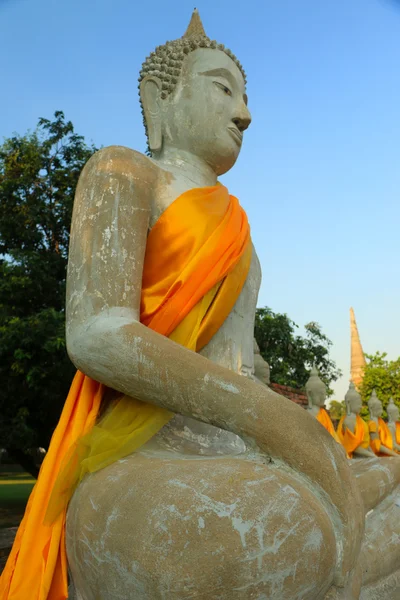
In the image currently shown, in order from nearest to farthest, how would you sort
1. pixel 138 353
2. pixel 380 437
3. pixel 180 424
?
pixel 138 353 < pixel 180 424 < pixel 380 437

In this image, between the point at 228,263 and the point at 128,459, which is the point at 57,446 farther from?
the point at 228,263

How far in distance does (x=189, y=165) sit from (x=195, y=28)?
728 mm

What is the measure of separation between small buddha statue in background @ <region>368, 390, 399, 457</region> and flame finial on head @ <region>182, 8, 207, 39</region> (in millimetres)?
12292

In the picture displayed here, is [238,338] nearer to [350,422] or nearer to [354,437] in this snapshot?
[354,437]

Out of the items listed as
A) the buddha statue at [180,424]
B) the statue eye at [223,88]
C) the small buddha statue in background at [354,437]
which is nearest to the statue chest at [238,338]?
the buddha statue at [180,424]

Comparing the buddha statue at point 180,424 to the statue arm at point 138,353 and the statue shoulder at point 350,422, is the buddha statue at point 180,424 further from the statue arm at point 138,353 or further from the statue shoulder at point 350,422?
the statue shoulder at point 350,422

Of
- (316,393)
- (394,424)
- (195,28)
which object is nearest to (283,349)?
(394,424)

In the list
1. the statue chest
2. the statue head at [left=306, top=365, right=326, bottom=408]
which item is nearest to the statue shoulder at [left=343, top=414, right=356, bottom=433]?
the statue head at [left=306, top=365, right=326, bottom=408]

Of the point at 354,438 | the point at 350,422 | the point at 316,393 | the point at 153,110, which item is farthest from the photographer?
the point at 350,422

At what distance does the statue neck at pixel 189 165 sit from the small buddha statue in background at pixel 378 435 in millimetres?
12191

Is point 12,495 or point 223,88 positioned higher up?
point 223,88

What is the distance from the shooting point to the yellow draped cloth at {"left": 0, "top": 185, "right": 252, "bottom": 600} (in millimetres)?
1870

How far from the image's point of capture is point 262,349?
67.8 ft

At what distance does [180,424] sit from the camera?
212cm
